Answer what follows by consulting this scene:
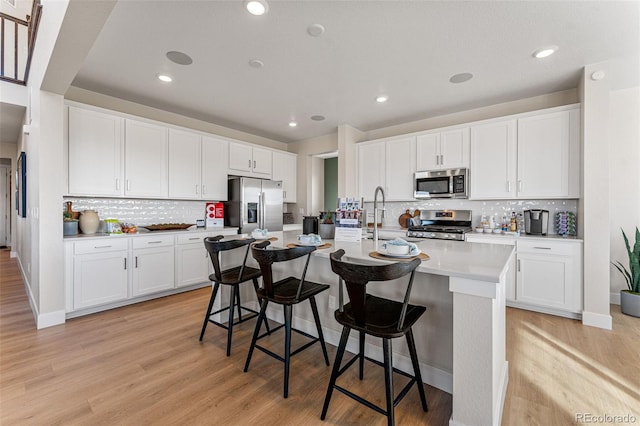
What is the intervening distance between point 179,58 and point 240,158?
2261 millimetres

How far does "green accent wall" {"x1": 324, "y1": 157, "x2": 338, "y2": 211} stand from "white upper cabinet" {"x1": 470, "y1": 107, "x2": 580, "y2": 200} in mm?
3301

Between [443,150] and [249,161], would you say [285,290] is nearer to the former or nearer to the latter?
[443,150]

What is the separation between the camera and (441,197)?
4.20 metres

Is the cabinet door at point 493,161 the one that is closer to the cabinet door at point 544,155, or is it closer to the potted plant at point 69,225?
the cabinet door at point 544,155

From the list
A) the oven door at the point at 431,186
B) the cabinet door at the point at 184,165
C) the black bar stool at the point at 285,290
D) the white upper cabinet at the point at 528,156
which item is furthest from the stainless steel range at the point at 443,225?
the cabinet door at the point at 184,165

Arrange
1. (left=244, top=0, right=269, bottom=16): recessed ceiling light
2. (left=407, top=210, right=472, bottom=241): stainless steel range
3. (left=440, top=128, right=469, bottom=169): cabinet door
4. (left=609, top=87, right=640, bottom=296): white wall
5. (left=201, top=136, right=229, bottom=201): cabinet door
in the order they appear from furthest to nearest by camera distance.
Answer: (left=201, top=136, right=229, bottom=201): cabinet door < (left=440, top=128, right=469, bottom=169): cabinet door < (left=407, top=210, right=472, bottom=241): stainless steel range < (left=609, top=87, right=640, bottom=296): white wall < (left=244, top=0, right=269, bottom=16): recessed ceiling light

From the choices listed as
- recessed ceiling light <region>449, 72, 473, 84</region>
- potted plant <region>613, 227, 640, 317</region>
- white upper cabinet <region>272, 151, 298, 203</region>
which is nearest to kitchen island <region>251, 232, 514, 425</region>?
recessed ceiling light <region>449, 72, 473, 84</region>

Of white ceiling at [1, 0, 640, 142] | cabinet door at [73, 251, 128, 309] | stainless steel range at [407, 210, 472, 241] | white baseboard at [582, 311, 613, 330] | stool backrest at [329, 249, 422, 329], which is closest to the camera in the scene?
stool backrest at [329, 249, 422, 329]

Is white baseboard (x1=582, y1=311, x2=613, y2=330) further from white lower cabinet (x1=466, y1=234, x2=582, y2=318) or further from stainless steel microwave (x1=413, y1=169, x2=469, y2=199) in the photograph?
stainless steel microwave (x1=413, y1=169, x2=469, y2=199)

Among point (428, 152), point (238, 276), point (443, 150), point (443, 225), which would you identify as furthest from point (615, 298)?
point (238, 276)

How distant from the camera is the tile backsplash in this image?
361 cm

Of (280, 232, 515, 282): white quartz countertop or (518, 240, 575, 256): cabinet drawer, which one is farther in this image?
(518, 240, 575, 256): cabinet drawer

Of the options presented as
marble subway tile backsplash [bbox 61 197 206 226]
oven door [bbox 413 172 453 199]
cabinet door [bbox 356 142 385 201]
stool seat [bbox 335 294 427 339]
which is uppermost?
cabinet door [bbox 356 142 385 201]

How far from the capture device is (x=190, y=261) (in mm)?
4023
